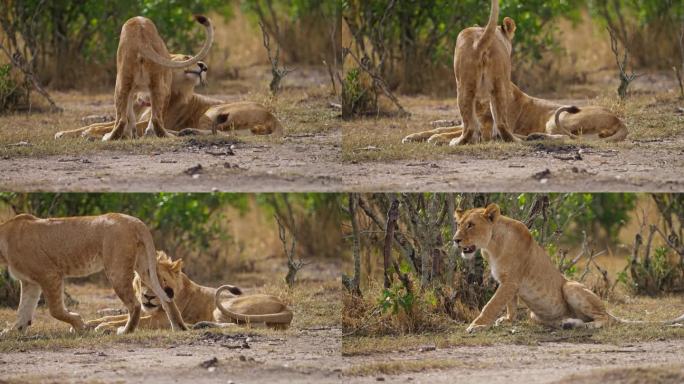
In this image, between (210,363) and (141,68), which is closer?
(210,363)

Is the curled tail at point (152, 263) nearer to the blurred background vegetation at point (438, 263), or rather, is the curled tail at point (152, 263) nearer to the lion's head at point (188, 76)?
the blurred background vegetation at point (438, 263)

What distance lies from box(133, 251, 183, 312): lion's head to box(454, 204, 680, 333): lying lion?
6.90 feet

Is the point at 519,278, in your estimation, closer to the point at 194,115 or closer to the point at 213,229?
the point at 194,115

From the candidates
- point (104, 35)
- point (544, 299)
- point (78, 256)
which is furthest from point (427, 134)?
point (104, 35)

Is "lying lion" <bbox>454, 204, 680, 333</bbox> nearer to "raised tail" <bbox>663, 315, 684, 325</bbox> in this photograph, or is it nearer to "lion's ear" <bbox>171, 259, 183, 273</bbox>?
"raised tail" <bbox>663, 315, 684, 325</bbox>

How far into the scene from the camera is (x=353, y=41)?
50.3 feet

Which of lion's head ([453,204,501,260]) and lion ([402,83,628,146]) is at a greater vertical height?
lion ([402,83,628,146])

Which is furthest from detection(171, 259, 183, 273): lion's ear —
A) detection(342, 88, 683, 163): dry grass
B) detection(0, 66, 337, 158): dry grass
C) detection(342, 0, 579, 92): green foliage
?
detection(342, 0, 579, 92): green foliage

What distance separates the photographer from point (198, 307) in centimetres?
1201

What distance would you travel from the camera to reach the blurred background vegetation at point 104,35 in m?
16.2

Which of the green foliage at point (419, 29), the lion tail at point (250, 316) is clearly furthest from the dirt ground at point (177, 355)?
the green foliage at point (419, 29)

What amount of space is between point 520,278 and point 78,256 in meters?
3.20

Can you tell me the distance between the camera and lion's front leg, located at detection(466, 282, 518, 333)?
1132 centimetres

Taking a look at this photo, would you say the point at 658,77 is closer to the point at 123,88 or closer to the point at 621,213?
the point at 621,213
